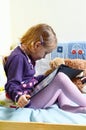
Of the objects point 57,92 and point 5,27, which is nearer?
point 57,92

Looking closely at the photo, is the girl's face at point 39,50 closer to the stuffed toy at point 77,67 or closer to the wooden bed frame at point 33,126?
the stuffed toy at point 77,67

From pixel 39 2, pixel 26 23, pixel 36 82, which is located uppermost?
pixel 39 2

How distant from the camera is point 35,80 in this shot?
1460mm

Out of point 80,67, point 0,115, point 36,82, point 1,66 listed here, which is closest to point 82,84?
point 80,67

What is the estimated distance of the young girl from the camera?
130 cm

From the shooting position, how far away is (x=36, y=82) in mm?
1455

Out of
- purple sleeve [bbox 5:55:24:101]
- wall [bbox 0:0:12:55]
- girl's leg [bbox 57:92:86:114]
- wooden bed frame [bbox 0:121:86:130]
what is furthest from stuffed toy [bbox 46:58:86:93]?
wooden bed frame [bbox 0:121:86:130]

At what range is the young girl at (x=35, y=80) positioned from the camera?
1.30 metres

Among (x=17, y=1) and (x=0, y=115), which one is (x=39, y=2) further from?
(x=0, y=115)

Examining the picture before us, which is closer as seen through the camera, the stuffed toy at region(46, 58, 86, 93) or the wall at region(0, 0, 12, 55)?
the stuffed toy at region(46, 58, 86, 93)

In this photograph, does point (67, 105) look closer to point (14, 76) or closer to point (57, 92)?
point (57, 92)

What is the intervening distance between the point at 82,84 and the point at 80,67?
0.16m

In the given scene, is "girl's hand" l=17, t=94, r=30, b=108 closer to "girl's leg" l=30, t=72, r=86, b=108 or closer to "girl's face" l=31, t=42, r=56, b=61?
"girl's leg" l=30, t=72, r=86, b=108

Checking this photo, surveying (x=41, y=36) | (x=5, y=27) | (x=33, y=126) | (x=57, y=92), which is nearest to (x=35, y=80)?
(x=57, y=92)
